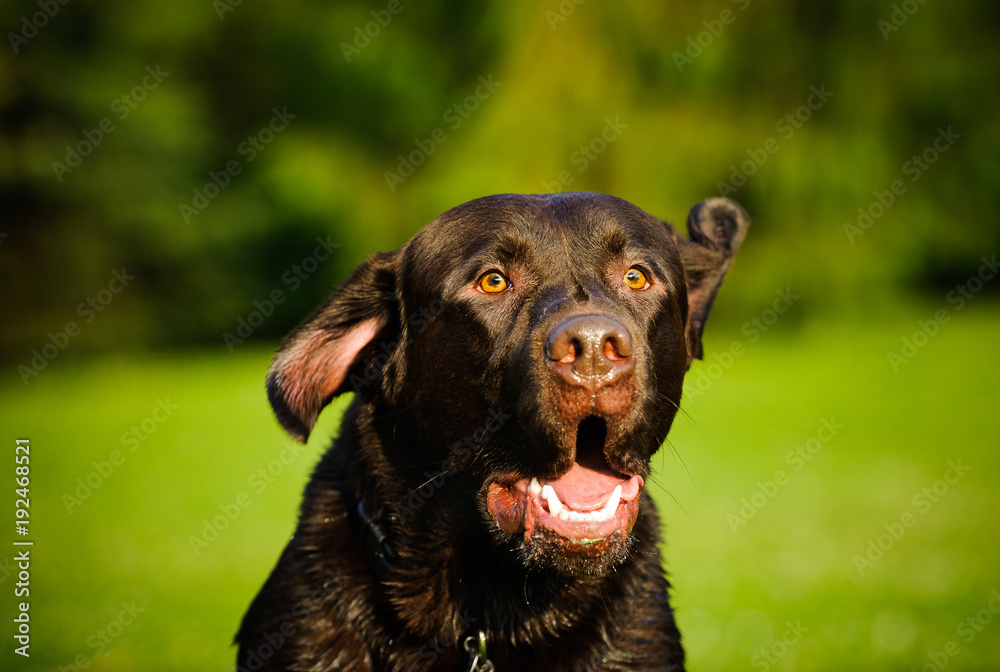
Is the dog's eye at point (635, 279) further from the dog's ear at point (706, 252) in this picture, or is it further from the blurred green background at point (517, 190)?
the blurred green background at point (517, 190)

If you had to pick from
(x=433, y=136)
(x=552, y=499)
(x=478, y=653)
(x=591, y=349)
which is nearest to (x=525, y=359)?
(x=591, y=349)

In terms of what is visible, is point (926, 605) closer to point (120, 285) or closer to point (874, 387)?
point (874, 387)

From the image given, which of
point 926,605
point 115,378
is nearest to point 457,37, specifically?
point 115,378

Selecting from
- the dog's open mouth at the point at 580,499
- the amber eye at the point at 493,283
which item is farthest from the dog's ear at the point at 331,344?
the dog's open mouth at the point at 580,499

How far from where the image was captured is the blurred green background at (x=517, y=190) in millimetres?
7125

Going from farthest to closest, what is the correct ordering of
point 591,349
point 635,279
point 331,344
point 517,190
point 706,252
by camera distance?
point 517,190 → point 706,252 → point 331,344 → point 635,279 → point 591,349

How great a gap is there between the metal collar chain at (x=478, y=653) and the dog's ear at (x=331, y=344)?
0.85 meters

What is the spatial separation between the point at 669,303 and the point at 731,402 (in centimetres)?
1115

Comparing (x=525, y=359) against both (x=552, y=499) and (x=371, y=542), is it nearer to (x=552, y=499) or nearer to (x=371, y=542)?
(x=552, y=499)

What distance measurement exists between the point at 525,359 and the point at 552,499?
0.42 metres

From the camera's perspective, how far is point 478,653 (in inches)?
122

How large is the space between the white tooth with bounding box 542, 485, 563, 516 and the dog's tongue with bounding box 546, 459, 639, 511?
0.01 metres

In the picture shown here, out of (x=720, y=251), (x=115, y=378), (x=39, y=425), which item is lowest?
(x=115, y=378)

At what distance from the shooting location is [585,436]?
2.96 meters
